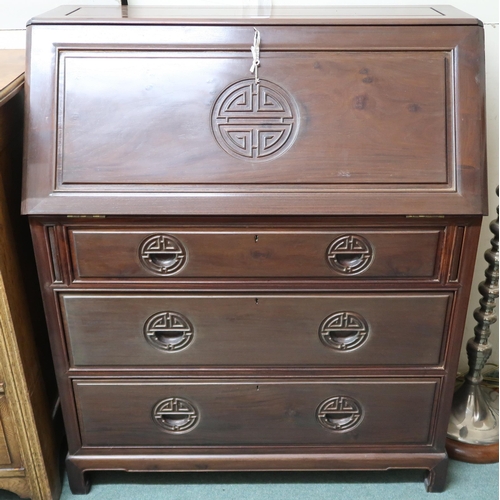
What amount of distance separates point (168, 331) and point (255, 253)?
10.7 inches

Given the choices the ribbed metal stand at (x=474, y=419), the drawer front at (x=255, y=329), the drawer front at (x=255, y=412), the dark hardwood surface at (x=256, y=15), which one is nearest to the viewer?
the dark hardwood surface at (x=256, y=15)

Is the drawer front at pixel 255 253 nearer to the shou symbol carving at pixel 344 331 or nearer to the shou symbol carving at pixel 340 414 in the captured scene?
the shou symbol carving at pixel 344 331

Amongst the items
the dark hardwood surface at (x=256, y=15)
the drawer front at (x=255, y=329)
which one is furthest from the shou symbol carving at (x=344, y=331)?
the dark hardwood surface at (x=256, y=15)

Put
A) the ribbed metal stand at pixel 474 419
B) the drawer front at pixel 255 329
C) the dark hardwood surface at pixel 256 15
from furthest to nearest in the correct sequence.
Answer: the ribbed metal stand at pixel 474 419, the drawer front at pixel 255 329, the dark hardwood surface at pixel 256 15

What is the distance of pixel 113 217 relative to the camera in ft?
3.59

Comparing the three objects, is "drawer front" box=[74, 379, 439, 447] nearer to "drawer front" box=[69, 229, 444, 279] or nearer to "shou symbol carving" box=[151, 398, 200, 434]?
"shou symbol carving" box=[151, 398, 200, 434]

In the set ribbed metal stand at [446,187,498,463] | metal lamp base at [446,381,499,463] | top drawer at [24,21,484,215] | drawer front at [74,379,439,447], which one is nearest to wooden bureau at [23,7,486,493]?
top drawer at [24,21,484,215]

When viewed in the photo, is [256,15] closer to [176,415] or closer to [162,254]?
[162,254]

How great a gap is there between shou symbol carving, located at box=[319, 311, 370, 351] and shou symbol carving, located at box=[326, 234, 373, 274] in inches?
4.4

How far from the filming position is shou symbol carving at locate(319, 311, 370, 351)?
1.21 meters

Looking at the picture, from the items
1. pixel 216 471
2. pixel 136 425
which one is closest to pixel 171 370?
pixel 136 425

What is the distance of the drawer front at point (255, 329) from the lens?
1188mm

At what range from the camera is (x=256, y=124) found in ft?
3.61

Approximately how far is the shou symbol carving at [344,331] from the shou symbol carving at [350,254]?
0.37ft
